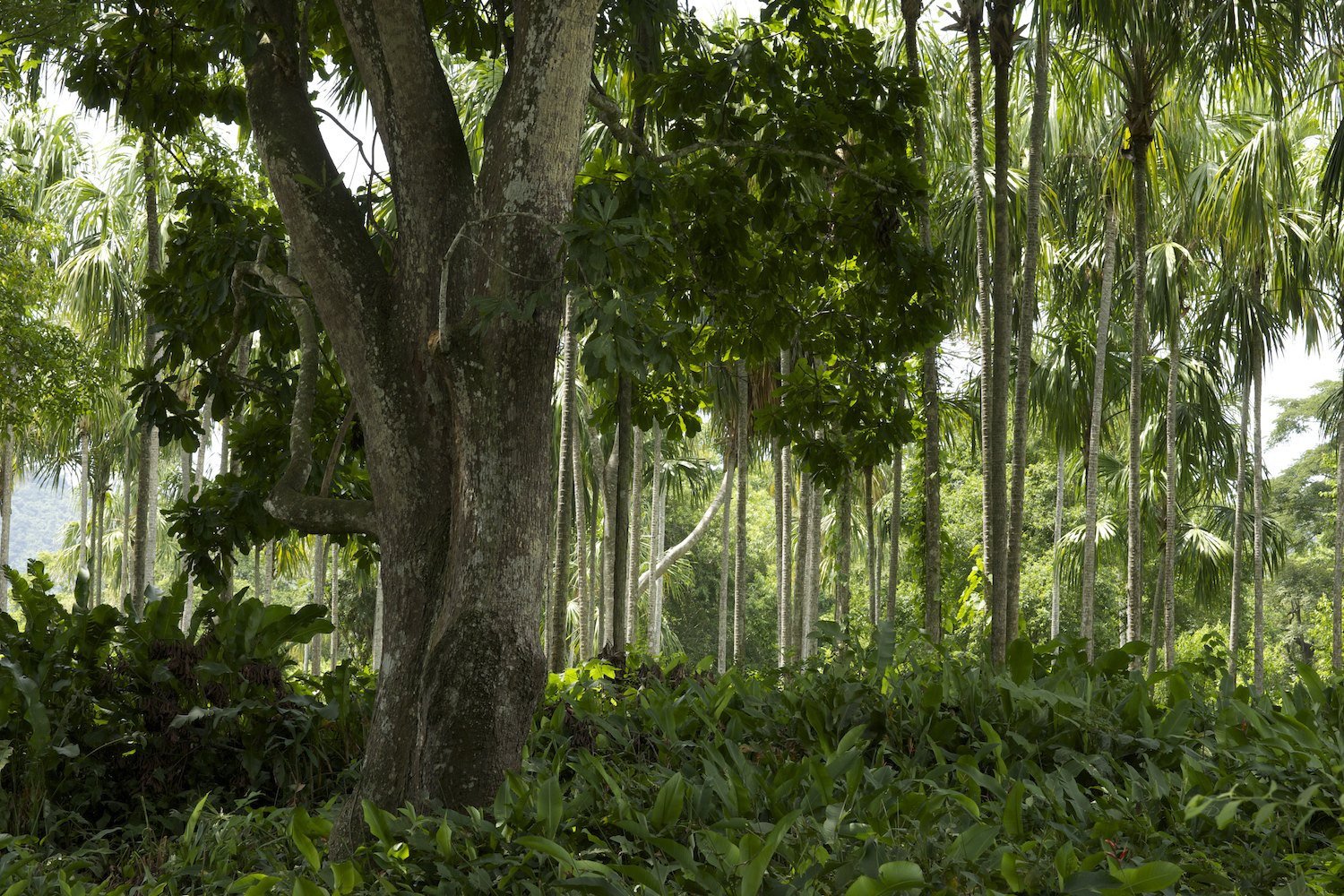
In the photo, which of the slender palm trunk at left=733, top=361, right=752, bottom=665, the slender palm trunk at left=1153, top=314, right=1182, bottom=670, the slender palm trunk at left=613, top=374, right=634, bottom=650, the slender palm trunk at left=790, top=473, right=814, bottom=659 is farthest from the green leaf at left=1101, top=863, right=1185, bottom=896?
the slender palm trunk at left=1153, top=314, right=1182, bottom=670

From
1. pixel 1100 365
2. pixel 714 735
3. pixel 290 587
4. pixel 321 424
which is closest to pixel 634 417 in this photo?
pixel 321 424

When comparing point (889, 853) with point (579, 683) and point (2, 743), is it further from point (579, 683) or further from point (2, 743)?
point (2, 743)

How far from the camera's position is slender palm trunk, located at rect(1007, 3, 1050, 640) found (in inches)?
243

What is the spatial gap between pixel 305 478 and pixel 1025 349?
5022 millimetres

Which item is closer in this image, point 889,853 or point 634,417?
point 889,853

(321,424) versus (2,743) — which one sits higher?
(321,424)

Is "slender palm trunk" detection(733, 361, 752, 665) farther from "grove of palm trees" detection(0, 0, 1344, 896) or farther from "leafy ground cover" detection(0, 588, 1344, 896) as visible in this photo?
"leafy ground cover" detection(0, 588, 1344, 896)

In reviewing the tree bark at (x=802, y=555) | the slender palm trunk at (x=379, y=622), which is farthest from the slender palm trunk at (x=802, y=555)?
the slender palm trunk at (x=379, y=622)

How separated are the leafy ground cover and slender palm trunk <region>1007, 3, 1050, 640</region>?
1.85m

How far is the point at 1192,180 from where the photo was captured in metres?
15.6

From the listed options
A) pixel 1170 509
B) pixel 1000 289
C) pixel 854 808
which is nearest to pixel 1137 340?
pixel 1170 509

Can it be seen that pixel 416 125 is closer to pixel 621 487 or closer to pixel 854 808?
pixel 854 808

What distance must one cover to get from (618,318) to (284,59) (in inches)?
70.8

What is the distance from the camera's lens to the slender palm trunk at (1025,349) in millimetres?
6168
